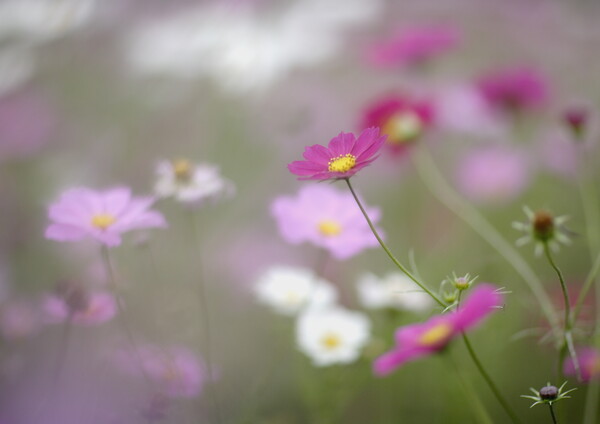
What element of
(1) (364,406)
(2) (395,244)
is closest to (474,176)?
(2) (395,244)

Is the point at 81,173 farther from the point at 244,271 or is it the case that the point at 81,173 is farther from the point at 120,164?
the point at 244,271

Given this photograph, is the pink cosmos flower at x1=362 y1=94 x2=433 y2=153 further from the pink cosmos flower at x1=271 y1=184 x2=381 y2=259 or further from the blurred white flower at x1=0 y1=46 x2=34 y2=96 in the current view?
the blurred white flower at x1=0 y1=46 x2=34 y2=96

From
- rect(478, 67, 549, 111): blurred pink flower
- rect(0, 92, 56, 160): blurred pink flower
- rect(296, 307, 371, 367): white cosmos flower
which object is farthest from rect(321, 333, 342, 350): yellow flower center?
rect(0, 92, 56, 160): blurred pink flower

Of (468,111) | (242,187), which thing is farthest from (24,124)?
(468,111)

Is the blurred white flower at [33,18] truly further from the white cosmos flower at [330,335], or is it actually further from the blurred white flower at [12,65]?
Answer: the white cosmos flower at [330,335]

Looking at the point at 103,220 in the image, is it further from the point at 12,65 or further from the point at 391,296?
the point at 12,65

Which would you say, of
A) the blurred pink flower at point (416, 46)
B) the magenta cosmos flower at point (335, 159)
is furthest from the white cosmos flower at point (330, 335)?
the blurred pink flower at point (416, 46)
